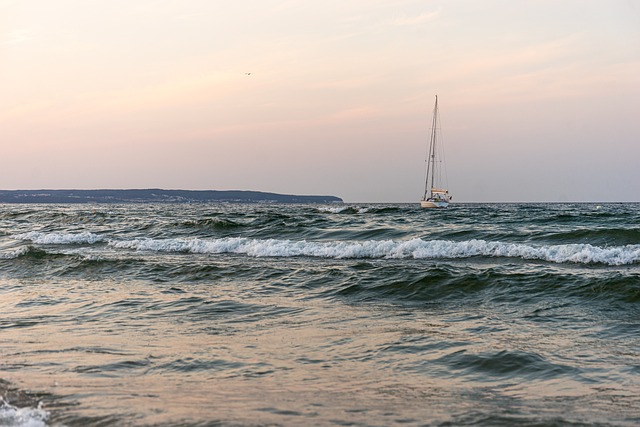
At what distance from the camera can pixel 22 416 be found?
4523 mm

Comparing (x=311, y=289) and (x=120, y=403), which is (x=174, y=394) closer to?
(x=120, y=403)

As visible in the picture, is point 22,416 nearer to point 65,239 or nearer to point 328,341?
point 328,341

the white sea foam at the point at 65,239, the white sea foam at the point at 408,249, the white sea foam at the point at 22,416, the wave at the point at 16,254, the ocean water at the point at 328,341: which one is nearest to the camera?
the white sea foam at the point at 22,416

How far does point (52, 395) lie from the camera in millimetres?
5141

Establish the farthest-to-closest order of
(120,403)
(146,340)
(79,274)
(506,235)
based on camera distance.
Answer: (506,235) → (79,274) → (146,340) → (120,403)

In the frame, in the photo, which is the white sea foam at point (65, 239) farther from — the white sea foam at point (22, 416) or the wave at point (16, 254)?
the white sea foam at point (22, 416)

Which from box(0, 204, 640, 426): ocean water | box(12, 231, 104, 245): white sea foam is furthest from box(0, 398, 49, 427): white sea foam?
box(12, 231, 104, 245): white sea foam

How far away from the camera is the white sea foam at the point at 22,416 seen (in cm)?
440

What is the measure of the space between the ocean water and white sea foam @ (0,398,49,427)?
0.06 feet

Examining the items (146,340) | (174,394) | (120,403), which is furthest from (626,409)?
(146,340)

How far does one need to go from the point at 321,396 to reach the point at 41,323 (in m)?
5.02

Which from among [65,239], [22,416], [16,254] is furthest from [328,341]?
[65,239]

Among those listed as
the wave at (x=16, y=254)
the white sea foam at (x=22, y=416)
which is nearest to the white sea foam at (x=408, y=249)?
the wave at (x=16, y=254)

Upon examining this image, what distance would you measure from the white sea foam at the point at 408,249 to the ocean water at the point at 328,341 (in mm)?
85
